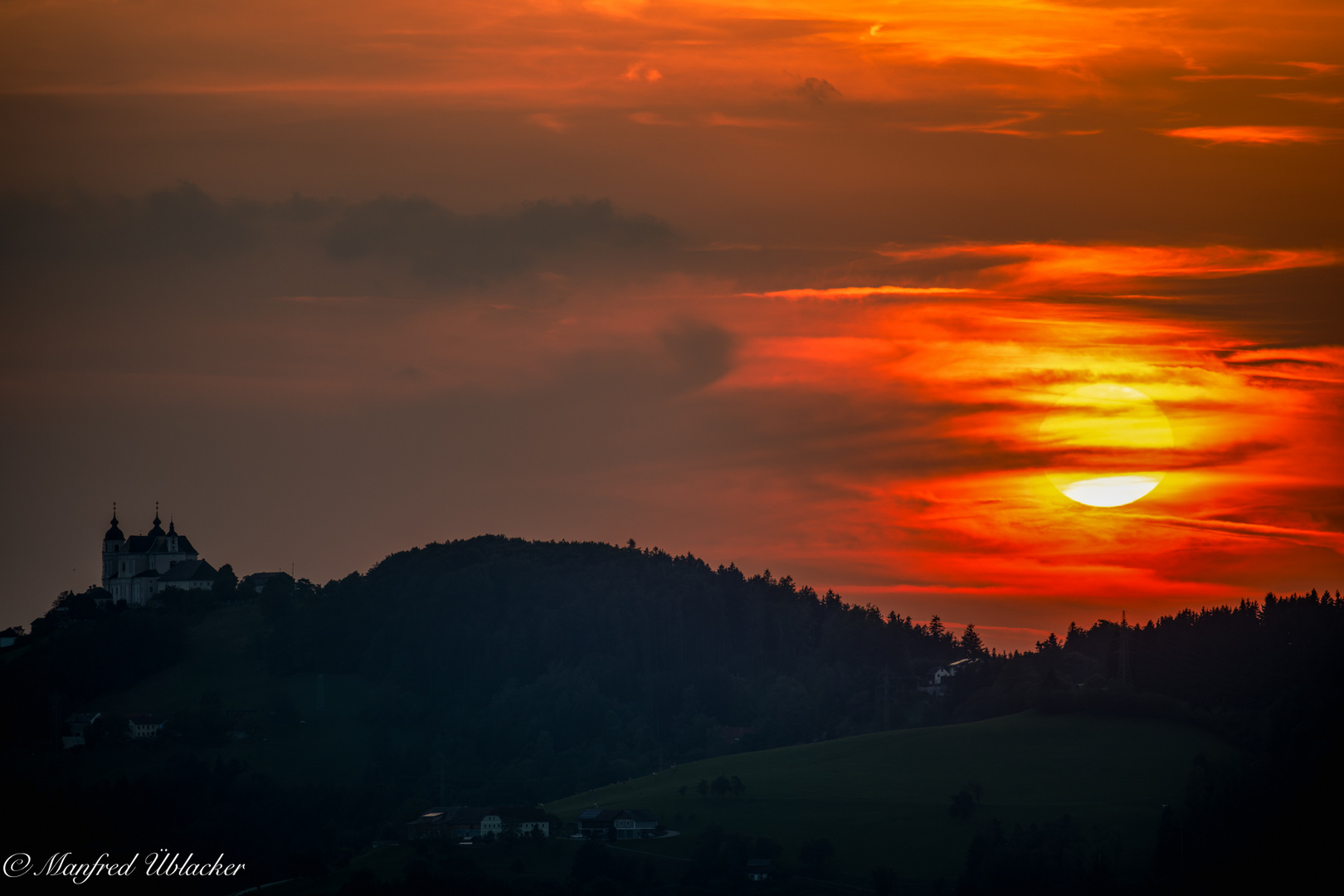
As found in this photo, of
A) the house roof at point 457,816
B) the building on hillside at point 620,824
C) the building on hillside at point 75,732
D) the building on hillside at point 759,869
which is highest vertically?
the building on hillside at point 75,732

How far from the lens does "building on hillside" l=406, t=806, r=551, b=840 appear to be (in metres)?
150

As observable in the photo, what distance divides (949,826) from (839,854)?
11079 mm

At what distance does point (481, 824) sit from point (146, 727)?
58.9 metres

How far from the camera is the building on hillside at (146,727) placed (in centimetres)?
19212

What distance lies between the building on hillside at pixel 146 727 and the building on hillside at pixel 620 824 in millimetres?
64566

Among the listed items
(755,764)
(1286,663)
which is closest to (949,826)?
(755,764)

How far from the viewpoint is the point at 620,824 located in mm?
148125

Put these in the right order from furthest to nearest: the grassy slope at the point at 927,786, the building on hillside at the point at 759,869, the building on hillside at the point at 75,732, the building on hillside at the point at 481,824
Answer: the building on hillside at the point at 75,732
the building on hillside at the point at 481,824
the grassy slope at the point at 927,786
the building on hillside at the point at 759,869

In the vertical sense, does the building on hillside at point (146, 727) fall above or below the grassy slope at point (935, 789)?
above

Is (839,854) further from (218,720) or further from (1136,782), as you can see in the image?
(218,720)

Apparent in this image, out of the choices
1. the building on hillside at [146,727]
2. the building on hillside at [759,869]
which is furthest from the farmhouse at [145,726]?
the building on hillside at [759,869]

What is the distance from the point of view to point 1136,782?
488 feet

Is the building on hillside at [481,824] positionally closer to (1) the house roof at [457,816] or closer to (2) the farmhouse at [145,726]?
(1) the house roof at [457,816]

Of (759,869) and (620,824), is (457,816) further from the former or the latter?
(759,869)
